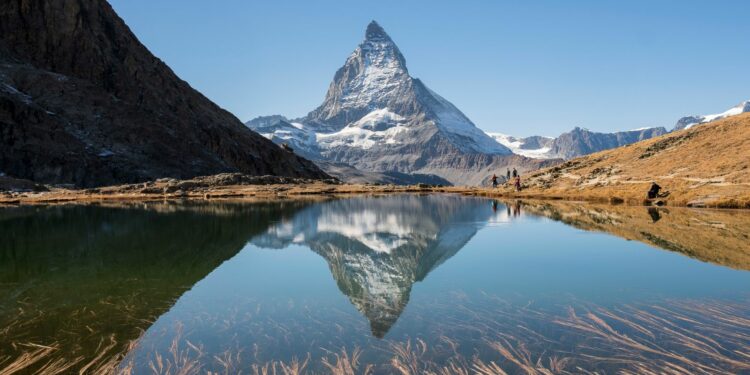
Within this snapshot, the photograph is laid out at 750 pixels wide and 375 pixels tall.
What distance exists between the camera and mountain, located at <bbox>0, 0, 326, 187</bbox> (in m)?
141

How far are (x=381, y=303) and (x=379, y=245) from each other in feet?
61.1

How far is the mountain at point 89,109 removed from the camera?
14112 centimetres

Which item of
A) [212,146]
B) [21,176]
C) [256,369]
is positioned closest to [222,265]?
[256,369]

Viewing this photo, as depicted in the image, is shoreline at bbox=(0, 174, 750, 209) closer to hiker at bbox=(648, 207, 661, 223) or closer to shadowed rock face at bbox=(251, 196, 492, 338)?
hiker at bbox=(648, 207, 661, 223)

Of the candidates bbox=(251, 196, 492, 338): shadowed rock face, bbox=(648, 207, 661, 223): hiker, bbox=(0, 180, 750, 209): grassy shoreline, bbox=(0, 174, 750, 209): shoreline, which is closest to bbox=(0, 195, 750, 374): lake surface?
bbox=(251, 196, 492, 338): shadowed rock face

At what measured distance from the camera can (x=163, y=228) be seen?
46594 mm

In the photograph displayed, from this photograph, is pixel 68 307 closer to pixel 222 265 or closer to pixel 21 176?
pixel 222 265

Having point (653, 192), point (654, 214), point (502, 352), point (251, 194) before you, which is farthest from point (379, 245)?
point (251, 194)

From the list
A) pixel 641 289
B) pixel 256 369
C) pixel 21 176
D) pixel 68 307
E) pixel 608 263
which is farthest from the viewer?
pixel 21 176

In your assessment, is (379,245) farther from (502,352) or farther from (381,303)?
(502,352)

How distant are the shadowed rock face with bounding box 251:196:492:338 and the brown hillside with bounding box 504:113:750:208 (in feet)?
82.2

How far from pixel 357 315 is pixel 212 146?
181 metres

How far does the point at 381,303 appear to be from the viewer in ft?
63.6

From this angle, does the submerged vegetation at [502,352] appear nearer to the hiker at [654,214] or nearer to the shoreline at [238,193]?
the hiker at [654,214]
